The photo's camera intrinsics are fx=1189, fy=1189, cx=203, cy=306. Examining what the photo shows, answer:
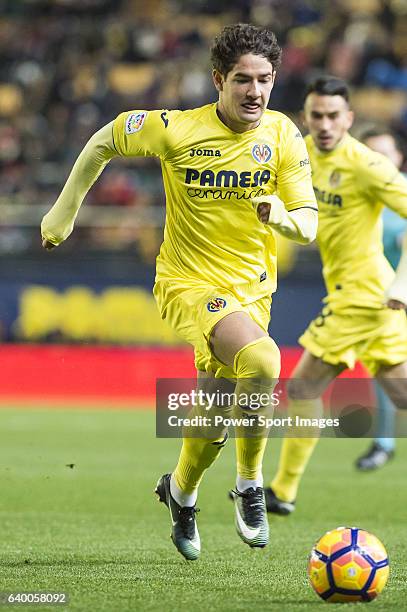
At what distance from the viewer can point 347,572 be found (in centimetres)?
468

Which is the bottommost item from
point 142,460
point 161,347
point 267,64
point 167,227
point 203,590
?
point 161,347

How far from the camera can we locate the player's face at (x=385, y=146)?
864 centimetres

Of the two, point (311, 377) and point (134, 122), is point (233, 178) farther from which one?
point (311, 377)

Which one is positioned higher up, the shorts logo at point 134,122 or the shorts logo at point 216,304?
the shorts logo at point 134,122

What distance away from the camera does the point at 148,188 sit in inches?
659

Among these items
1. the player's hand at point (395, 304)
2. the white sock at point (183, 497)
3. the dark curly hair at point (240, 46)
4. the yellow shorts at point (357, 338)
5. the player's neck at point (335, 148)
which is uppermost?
the dark curly hair at point (240, 46)

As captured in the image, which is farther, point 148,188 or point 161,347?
point 148,188

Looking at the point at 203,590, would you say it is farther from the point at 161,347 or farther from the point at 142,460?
the point at 161,347

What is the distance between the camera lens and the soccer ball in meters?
4.69

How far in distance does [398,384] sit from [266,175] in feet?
8.00

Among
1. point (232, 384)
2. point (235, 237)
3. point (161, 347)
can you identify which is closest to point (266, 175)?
point (235, 237)

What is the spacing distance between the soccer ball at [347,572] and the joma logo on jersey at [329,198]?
3.27 metres

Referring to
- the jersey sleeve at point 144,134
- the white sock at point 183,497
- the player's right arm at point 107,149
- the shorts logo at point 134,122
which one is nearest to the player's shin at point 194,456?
the white sock at point 183,497

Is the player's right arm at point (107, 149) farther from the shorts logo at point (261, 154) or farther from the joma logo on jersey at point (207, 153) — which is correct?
the shorts logo at point (261, 154)
